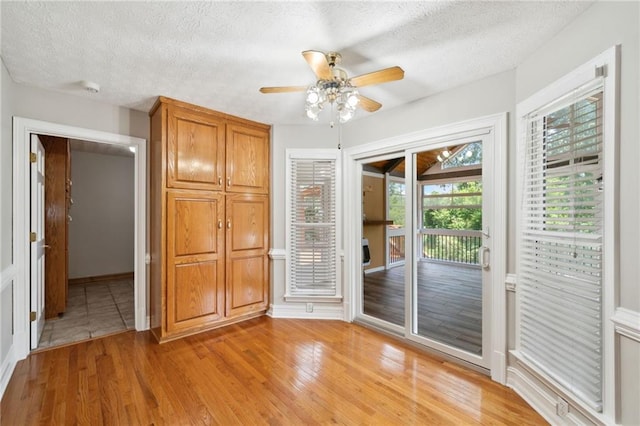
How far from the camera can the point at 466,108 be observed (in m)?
2.40

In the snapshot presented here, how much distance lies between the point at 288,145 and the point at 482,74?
216 centimetres

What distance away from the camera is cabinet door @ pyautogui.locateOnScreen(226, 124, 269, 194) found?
324cm

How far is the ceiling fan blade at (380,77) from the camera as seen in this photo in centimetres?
169

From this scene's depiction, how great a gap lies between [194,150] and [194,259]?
1165mm

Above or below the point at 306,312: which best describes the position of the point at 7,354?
above

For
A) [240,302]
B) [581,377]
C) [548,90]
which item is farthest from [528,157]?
[240,302]

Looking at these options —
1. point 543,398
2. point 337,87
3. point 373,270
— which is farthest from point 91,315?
point 543,398

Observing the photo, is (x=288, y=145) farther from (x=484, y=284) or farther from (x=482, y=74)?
(x=484, y=284)

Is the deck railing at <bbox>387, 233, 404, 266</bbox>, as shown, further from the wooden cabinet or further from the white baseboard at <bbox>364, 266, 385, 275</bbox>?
the wooden cabinet

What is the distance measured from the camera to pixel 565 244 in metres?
1.71

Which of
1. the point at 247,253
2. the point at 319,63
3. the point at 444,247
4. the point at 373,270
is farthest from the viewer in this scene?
the point at 373,270

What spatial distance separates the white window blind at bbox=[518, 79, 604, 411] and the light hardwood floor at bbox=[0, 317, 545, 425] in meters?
0.47

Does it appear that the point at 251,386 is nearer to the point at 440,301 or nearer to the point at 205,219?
the point at 205,219

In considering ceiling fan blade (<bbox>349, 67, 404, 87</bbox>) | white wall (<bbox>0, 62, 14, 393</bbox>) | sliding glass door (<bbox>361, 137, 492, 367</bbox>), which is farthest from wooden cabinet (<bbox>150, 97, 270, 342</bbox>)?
ceiling fan blade (<bbox>349, 67, 404, 87</bbox>)
